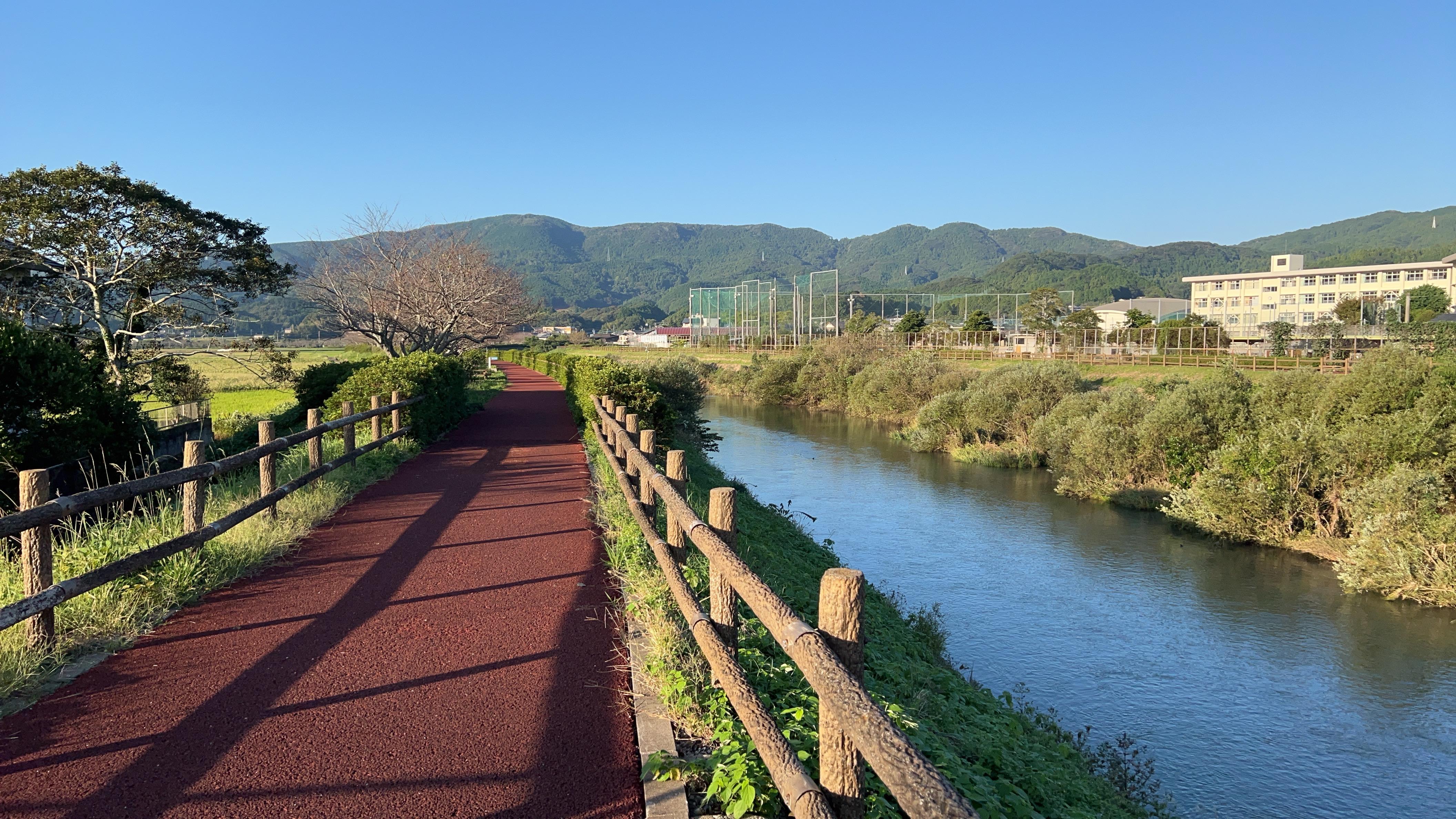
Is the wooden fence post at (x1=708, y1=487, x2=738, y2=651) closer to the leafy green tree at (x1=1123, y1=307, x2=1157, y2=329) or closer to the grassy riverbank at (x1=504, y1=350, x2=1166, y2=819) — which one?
the grassy riverbank at (x1=504, y1=350, x2=1166, y2=819)

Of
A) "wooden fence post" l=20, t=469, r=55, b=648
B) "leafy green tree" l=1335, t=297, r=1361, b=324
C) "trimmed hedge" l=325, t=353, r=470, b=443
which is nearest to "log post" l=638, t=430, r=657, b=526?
"wooden fence post" l=20, t=469, r=55, b=648

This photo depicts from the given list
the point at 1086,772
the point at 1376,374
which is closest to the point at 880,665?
the point at 1086,772

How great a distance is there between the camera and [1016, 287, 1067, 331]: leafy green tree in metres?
77.6

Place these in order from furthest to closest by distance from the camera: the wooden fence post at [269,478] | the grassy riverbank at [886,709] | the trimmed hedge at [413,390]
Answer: the trimmed hedge at [413,390] → the wooden fence post at [269,478] → the grassy riverbank at [886,709]

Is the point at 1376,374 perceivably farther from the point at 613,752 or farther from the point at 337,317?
the point at 337,317

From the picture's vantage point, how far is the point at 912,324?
72562 mm

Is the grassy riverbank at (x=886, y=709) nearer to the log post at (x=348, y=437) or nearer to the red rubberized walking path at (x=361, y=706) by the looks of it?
the red rubberized walking path at (x=361, y=706)

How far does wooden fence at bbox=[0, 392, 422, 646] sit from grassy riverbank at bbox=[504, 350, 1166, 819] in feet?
10.1

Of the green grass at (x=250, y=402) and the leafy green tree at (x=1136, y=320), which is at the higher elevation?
the leafy green tree at (x=1136, y=320)

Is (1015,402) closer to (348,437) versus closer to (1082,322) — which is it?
(348,437)

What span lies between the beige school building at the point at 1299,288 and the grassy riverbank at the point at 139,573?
256ft

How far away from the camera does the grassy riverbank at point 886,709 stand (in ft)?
12.7

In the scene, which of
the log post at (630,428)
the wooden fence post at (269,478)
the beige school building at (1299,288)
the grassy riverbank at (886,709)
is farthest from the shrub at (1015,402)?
the beige school building at (1299,288)

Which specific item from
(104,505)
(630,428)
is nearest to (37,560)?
(104,505)
